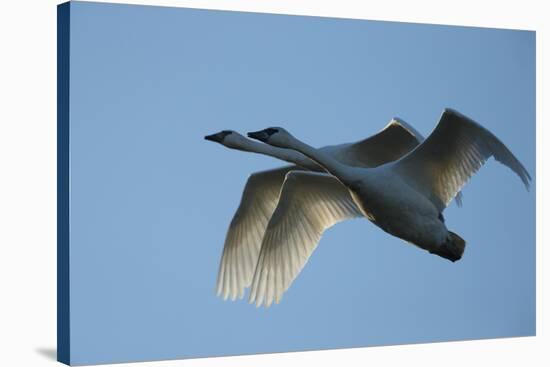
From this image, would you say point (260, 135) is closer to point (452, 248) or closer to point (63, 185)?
point (63, 185)

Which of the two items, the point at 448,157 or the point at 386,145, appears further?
the point at 386,145

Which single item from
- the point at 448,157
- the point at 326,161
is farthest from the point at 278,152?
the point at 448,157

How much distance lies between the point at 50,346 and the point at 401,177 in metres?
2.58

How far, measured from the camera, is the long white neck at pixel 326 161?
809 cm

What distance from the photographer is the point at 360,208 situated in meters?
8.41

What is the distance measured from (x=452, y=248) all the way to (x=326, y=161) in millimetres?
1222

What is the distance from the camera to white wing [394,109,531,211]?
26.6ft

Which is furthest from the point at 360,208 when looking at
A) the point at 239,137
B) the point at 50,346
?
the point at 50,346

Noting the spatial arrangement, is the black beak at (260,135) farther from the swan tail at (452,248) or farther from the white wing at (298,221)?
the swan tail at (452,248)

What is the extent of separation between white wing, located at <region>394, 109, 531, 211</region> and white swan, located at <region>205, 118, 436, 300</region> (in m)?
0.20

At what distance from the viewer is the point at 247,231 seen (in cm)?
857

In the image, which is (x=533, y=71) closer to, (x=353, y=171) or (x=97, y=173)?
(x=353, y=171)

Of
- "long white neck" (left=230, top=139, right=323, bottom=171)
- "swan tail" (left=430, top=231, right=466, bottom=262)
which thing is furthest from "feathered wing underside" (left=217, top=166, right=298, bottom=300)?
"swan tail" (left=430, top=231, right=466, bottom=262)

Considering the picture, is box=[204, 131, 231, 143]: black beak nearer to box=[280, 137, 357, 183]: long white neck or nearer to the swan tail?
box=[280, 137, 357, 183]: long white neck
